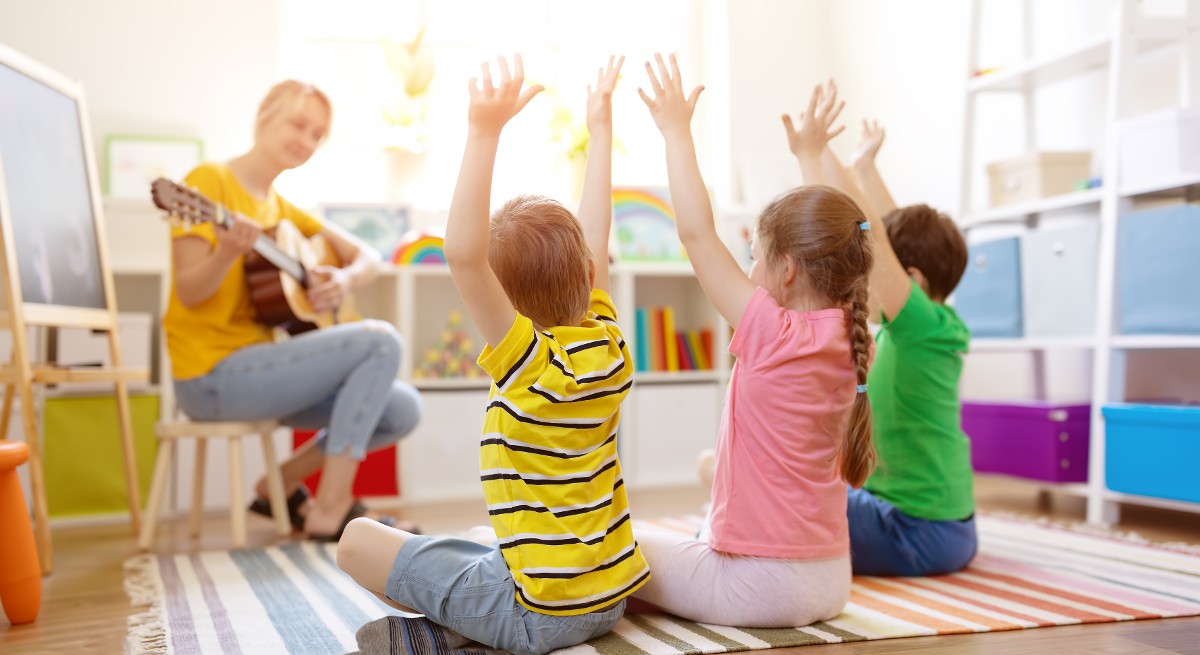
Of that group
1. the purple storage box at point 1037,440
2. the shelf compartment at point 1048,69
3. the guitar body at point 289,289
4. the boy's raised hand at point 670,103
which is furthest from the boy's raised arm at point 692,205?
the shelf compartment at point 1048,69

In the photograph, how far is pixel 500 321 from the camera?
119 cm

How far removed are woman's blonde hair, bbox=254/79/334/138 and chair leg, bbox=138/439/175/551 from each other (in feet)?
2.57

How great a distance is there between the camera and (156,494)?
2289 millimetres

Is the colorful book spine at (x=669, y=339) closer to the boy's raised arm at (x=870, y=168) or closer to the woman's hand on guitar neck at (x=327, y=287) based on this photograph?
the woman's hand on guitar neck at (x=327, y=287)

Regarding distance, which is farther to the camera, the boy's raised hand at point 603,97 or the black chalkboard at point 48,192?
the black chalkboard at point 48,192

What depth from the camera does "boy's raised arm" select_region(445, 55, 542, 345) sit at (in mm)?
1155

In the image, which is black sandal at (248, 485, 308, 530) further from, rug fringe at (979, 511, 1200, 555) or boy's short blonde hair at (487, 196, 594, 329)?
rug fringe at (979, 511, 1200, 555)

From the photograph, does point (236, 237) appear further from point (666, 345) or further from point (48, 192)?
point (666, 345)

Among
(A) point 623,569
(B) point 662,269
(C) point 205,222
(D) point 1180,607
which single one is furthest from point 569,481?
(B) point 662,269

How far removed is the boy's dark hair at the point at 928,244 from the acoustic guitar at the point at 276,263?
4.44ft

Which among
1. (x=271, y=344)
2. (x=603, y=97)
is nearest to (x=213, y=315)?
(x=271, y=344)

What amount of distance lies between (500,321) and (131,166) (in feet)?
8.65

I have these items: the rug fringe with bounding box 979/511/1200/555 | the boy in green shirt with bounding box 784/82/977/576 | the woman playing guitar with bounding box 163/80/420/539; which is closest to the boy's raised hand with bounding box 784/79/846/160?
the boy in green shirt with bounding box 784/82/977/576

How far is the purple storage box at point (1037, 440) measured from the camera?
2.69 meters
